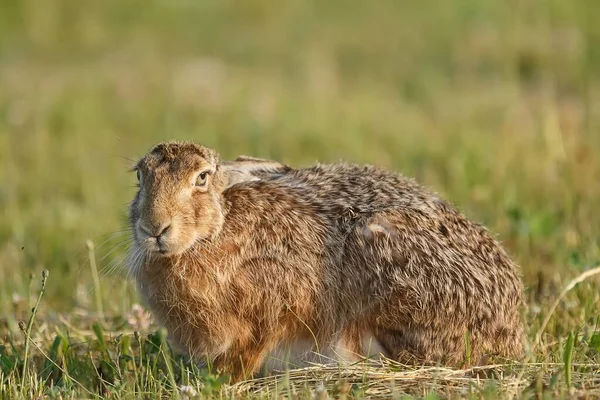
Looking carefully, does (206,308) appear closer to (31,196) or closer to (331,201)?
(331,201)

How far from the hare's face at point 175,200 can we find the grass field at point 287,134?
0.45 meters

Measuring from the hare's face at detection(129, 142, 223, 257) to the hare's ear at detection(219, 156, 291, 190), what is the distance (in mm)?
95

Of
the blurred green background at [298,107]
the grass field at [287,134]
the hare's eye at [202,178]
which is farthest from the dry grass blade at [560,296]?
the hare's eye at [202,178]

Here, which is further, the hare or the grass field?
the grass field

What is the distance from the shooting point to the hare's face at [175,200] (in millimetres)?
4383

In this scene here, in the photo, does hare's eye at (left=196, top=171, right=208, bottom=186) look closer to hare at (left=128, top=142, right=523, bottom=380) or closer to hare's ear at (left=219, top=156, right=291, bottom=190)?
hare at (left=128, top=142, right=523, bottom=380)

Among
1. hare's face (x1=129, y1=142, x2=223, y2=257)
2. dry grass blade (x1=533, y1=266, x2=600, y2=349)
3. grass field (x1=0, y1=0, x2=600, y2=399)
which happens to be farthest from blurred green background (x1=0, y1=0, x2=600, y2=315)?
dry grass blade (x1=533, y1=266, x2=600, y2=349)

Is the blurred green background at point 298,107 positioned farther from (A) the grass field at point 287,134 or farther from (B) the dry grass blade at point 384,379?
(B) the dry grass blade at point 384,379

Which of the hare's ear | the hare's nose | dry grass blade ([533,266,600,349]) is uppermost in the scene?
the hare's ear

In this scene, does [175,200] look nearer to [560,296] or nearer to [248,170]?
[248,170]

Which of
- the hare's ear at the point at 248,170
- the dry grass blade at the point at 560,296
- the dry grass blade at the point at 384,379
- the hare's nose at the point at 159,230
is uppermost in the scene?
the hare's ear at the point at 248,170

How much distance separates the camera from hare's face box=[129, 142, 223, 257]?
438 cm

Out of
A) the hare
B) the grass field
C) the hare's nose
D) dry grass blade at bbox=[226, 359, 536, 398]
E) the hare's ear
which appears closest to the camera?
dry grass blade at bbox=[226, 359, 536, 398]

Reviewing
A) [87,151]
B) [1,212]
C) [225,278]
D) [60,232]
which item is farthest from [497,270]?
[87,151]
